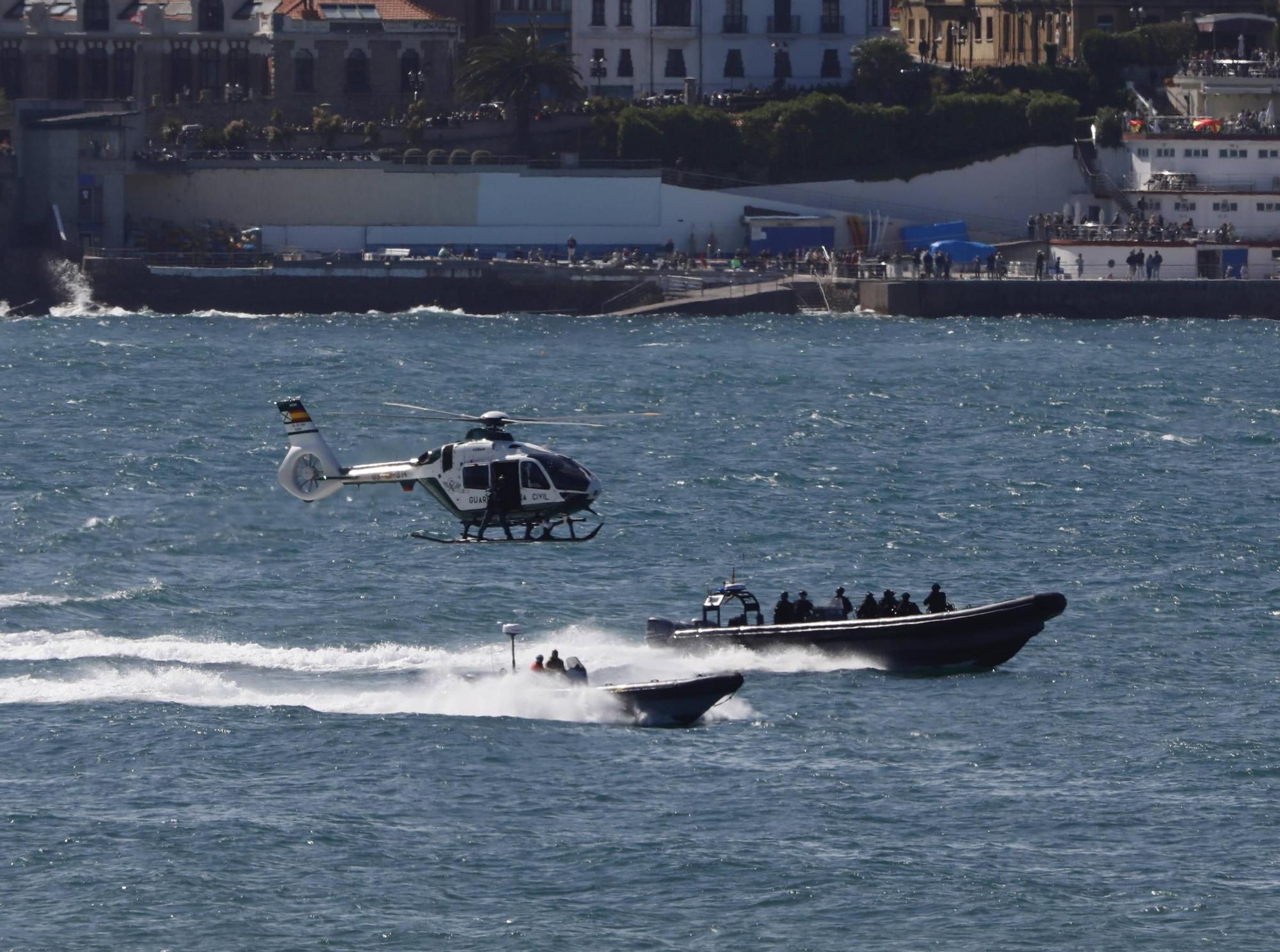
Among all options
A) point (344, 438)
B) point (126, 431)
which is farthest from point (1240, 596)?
point (126, 431)

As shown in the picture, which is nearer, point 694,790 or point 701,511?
point 694,790

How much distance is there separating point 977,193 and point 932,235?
5618 mm

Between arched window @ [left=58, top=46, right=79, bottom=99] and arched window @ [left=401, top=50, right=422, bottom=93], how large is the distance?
594 inches

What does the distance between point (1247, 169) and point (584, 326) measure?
32384mm

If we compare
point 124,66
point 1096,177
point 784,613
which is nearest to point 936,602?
point 784,613

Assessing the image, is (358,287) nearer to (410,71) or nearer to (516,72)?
(516,72)

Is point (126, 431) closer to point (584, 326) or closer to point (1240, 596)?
point (584, 326)

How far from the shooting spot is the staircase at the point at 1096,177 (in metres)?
116

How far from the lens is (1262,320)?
108125 mm

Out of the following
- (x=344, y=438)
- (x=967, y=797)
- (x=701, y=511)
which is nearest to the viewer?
(x=967, y=797)

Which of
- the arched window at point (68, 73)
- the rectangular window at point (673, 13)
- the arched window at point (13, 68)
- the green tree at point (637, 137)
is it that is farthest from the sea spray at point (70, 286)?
the rectangular window at point (673, 13)

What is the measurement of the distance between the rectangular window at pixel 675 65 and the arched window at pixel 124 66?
25664 mm

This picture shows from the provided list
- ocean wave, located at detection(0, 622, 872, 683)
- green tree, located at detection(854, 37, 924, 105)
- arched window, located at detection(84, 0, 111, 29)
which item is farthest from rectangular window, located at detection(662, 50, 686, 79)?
ocean wave, located at detection(0, 622, 872, 683)

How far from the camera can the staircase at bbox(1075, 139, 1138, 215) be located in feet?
381
